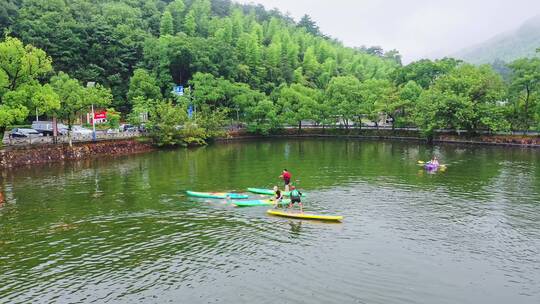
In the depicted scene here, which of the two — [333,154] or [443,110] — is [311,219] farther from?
[443,110]

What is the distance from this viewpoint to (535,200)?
3020 cm

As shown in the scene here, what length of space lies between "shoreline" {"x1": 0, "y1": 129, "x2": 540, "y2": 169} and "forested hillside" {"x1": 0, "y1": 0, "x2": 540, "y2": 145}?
2407 mm

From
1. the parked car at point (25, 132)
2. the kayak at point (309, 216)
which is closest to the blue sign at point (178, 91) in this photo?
the parked car at point (25, 132)

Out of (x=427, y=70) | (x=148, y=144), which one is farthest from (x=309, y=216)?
(x=427, y=70)

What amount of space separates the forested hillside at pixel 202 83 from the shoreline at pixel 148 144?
7.90 feet

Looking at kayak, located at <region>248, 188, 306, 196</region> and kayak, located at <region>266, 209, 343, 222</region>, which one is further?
kayak, located at <region>248, 188, 306, 196</region>

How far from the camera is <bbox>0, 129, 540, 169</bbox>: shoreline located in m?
49.5

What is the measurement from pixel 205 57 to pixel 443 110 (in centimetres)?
4913

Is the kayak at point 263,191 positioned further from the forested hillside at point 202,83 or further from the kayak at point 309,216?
the forested hillside at point 202,83

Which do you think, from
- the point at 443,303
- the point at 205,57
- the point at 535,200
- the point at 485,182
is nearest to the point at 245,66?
the point at 205,57

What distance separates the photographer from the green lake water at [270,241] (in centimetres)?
1659

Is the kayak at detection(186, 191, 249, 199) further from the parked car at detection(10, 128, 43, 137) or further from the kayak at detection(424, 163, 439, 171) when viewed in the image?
the parked car at detection(10, 128, 43, 137)

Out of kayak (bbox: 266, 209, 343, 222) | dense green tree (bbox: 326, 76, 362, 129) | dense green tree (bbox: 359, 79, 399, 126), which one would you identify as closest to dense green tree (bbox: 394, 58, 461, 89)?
dense green tree (bbox: 359, 79, 399, 126)

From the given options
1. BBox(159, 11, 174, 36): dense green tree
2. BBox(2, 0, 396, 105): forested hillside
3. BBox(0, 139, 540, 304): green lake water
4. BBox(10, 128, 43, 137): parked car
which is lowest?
BBox(0, 139, 540, 304): green lake water
